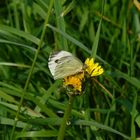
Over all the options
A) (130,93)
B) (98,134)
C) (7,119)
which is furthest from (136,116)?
(7,119)

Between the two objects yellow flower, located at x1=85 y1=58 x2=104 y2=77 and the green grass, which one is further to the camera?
the green grass

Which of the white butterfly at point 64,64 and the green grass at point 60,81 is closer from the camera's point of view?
the white butterfly at point 64,64

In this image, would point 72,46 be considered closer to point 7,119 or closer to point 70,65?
point 7,119

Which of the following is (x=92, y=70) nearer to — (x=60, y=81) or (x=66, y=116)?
(x=66, y=116)

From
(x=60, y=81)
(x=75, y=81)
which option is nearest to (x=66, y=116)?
(x=75, y=81)

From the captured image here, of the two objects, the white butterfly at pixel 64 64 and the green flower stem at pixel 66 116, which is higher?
the white butterfly at pixel 64 64
